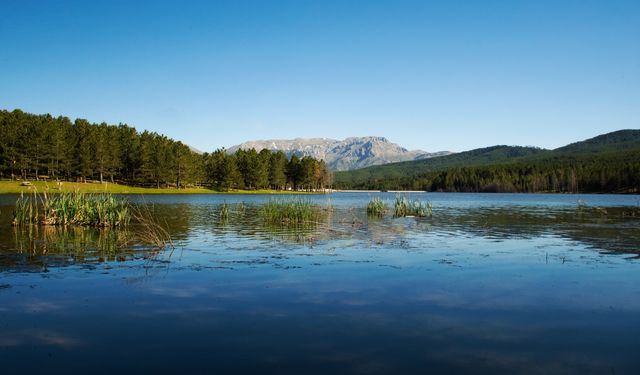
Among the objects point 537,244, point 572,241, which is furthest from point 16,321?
point 572,241

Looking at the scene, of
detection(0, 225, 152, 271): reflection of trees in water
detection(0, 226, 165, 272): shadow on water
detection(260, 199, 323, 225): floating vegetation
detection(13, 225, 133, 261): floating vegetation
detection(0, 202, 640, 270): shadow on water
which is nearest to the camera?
detection(0, 226, 165, 272): shadow on water

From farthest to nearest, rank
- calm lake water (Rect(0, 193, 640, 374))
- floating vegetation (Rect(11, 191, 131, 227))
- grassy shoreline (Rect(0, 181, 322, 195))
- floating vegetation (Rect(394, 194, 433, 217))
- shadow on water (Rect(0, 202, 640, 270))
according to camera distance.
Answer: grassy shoreline (Rect(0, 181, 322, 195)) < floating vegetation (Rect(394, 194, 433, 217)) < floating vegetation (Rect(11, 191, 131, 227)) < shadow on water (Rect(0, 202, 640, 270)) < calm lake water (Rect(0, 193, 640, 374))

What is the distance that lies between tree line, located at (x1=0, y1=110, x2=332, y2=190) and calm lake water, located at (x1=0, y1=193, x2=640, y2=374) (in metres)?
93.8

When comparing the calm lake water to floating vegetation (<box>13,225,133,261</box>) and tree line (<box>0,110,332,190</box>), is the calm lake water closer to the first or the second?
floating vegetation (<box>13,225,133,261</box>)

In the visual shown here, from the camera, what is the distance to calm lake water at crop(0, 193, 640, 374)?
9.30 meters

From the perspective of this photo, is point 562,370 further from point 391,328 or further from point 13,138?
point 13,138

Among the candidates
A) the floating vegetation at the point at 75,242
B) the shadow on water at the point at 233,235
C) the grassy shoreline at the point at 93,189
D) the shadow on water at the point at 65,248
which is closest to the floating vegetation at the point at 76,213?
the floating vegetation at the point at 75,242

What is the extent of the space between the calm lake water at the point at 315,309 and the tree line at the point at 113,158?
9376 centimetres

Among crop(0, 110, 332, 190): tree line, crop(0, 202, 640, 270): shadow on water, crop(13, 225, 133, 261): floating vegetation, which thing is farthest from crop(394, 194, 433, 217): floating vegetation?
crop(0, 110, 332, 190): tree line

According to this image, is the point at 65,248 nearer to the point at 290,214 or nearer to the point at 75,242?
the point at 75,242

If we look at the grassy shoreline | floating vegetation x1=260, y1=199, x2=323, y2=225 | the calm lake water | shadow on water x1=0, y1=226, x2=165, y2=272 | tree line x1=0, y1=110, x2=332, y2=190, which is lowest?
the calm lake water

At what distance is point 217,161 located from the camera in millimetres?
163500

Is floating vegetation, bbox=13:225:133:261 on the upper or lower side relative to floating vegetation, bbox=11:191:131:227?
lower

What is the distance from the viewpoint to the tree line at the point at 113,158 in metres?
105
